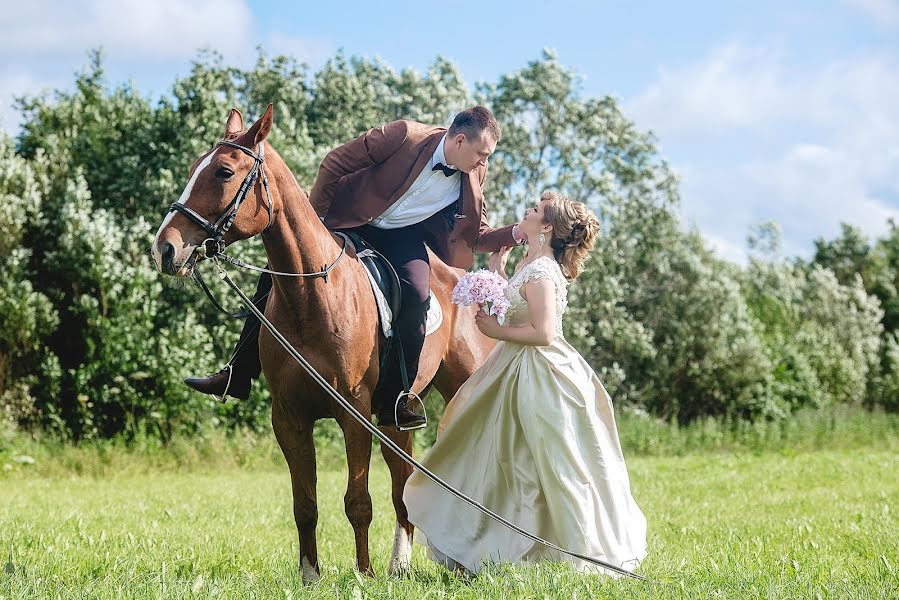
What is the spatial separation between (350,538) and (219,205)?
14.3ft

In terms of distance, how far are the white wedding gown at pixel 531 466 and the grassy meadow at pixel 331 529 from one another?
27 cm

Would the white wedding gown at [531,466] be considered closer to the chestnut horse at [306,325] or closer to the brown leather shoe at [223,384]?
the chestnut horse at [306,325]

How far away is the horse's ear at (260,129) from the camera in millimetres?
5262

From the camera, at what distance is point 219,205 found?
16.7ft

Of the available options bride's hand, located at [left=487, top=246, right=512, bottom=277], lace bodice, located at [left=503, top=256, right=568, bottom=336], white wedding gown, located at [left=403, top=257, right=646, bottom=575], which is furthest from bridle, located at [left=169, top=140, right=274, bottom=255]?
bride's hand, located at [left=487, top=246, right=512, bottom=277]

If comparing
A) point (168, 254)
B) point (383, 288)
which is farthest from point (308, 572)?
point (168, 254)

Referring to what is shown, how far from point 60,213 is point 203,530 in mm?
11563

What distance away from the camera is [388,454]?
692cm

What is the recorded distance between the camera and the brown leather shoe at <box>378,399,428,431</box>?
6148 mm

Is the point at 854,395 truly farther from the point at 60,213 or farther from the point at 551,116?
the point at 60,213

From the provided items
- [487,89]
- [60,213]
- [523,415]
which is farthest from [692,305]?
[523,415]

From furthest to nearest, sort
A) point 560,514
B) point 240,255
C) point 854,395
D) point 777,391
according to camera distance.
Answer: point 854,395 → point 777,391 → point 240,255 → point 560,514

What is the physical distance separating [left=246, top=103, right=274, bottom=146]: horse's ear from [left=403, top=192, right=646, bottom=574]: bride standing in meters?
1.67

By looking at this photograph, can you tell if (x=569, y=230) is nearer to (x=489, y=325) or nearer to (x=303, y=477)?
(x=489, y=325)
